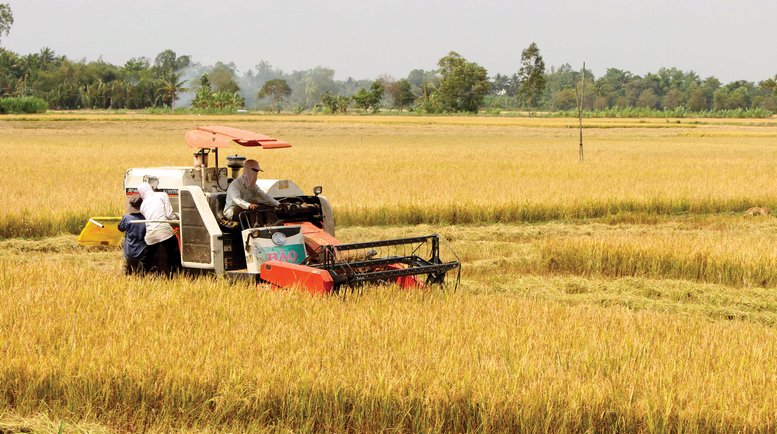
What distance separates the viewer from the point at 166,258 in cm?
943

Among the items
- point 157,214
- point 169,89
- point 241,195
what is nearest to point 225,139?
point 241,195

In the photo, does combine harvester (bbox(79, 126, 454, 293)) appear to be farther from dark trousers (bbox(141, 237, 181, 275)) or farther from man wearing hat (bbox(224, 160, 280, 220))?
dark trousers (bbox(141, 237, 181, 275))

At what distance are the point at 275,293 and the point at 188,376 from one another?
2236mm

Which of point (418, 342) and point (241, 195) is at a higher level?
point (241, 195)

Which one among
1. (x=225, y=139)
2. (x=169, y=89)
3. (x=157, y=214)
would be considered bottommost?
(x=157, y=214)

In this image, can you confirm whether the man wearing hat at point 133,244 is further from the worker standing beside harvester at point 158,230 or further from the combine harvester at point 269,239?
the combine harvester at point 269,239

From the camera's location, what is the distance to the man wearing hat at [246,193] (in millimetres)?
8852

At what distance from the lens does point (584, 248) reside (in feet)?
37.3

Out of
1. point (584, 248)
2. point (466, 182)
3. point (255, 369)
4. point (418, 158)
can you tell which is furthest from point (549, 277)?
point (418, 158)

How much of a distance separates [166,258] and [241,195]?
122 cm

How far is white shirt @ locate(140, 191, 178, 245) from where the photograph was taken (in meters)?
9.29

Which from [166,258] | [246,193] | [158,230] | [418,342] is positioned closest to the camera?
[418,342]

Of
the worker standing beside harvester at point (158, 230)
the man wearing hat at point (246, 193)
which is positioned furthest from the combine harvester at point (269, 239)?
the worker standing beside harvester at point (158, 230)

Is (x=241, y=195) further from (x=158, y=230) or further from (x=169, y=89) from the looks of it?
(x=169, y=89)
